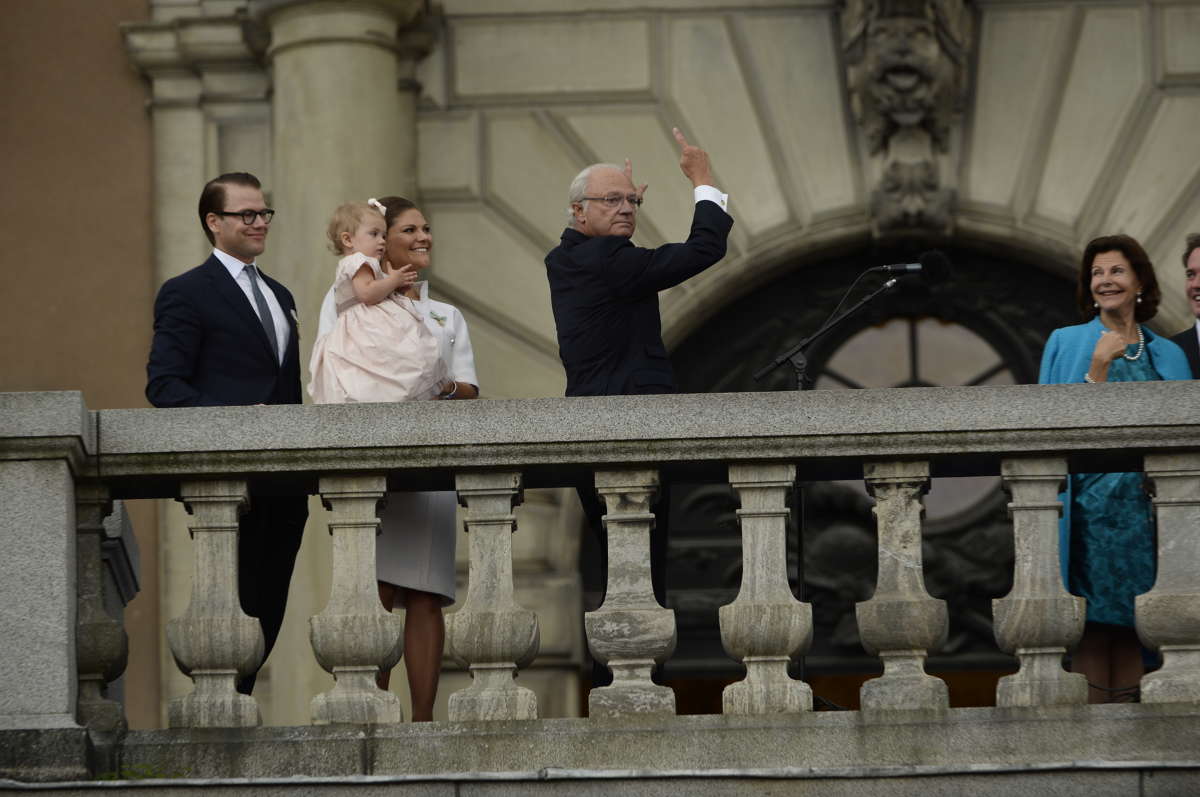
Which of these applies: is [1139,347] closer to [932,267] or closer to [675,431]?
[932,267]

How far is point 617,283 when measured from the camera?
27.3 feet

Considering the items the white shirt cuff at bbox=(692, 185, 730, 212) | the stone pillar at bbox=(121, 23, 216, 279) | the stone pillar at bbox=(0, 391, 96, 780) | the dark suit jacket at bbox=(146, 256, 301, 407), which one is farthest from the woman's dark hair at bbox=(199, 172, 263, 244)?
the stone pillar at bbox=(121, 23, 216, 279)

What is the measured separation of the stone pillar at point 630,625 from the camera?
7645mm

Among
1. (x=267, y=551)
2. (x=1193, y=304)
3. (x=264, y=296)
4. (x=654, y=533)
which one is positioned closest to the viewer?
(x=654, y=533)

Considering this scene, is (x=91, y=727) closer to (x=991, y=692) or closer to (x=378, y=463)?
(x=378, y=463)

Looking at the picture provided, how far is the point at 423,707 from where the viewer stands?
832cm

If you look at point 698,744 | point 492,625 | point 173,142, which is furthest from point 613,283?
point 173,142

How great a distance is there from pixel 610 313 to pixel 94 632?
174cm

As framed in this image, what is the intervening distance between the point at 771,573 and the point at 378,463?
43.0 inches

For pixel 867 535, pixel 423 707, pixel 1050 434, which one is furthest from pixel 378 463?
pixel 867 535

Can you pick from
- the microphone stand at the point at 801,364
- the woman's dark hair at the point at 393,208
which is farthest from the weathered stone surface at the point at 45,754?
the woman's dark hair at the point at 393,208

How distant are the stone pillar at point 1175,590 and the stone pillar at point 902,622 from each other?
55cm

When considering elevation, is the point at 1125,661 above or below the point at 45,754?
above

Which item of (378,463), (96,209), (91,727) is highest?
(96,209)
